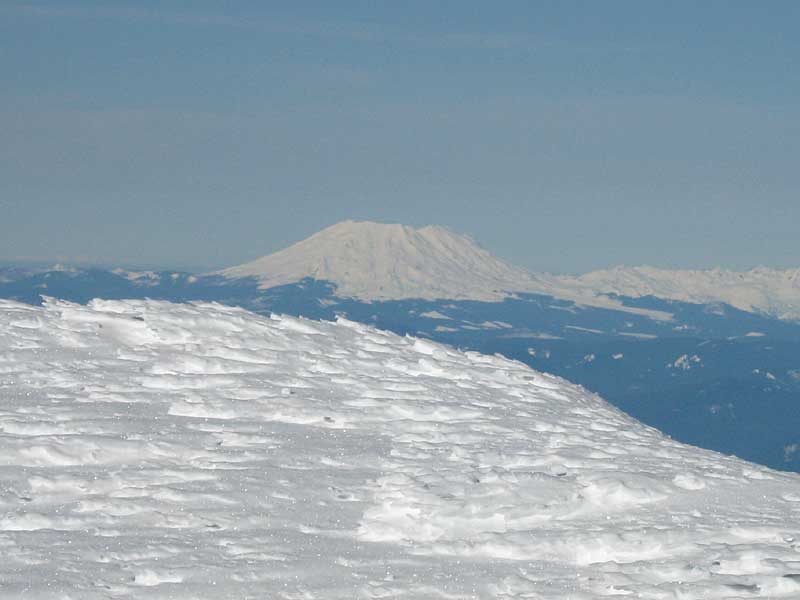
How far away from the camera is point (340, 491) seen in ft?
54.3

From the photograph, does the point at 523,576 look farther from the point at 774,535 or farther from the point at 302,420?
the point at 302,420

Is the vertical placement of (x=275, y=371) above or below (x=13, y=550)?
above

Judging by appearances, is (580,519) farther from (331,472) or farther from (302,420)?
(302,420)

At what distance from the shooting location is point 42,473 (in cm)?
1631

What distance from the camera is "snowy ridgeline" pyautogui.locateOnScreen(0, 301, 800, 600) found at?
43.2 ft

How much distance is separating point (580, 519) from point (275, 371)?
1088 centimetres

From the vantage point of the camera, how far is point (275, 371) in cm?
2500

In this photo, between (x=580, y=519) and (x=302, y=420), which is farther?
(x=302, y=420)

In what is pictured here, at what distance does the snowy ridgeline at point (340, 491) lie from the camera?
1317cm

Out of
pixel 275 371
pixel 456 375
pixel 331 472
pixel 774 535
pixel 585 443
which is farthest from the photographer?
pixel 456 375

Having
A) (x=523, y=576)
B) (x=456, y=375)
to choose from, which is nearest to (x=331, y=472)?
(x=523, y=576)

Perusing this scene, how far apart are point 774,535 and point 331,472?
259 inches

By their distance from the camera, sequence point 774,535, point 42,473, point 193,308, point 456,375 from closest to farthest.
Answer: point 774,535, point 42,473, point 456,375, point 193,308

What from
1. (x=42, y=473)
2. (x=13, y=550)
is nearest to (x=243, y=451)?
(x=42, y=473)
